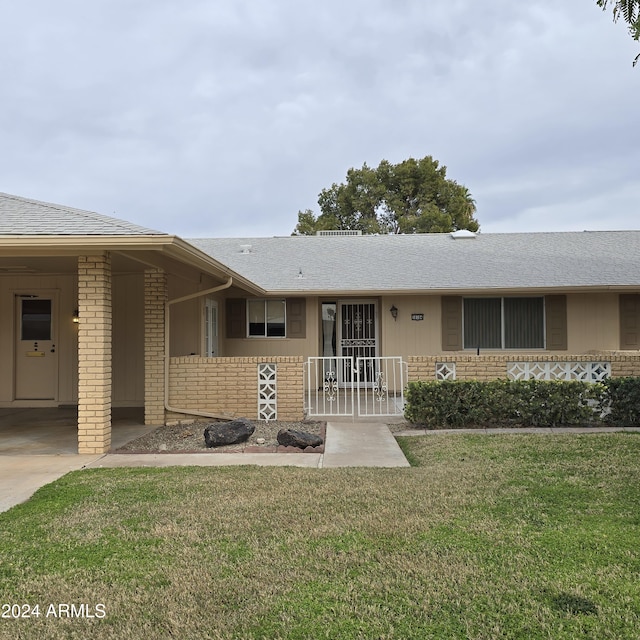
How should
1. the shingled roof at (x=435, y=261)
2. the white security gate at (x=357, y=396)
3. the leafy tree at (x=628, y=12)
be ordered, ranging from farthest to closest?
1. the shingled roof at (x=435, y=261)
2. the white security gate at (x=357, y=396)
3. the leafy tree at (x=628, y=12)

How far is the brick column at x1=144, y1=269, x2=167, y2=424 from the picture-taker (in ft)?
28.0

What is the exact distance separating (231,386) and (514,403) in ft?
14.3

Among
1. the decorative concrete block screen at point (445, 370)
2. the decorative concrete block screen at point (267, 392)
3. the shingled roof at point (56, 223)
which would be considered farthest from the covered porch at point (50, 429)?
the decorative concrete block screen at point (445, 370)

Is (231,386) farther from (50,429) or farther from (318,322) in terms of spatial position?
(318,322)

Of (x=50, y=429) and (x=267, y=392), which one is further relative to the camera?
(x=267, y=392)

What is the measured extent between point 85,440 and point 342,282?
7.31 m

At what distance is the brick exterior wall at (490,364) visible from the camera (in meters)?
8.41

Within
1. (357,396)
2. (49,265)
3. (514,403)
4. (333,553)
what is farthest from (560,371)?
(49,265)

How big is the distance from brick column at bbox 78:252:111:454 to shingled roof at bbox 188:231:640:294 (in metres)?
6.03

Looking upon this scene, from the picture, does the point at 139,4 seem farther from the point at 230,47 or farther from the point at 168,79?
the point at 168,79

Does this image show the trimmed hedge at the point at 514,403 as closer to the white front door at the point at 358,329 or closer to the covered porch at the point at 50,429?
the covered porch at the point at 50,429

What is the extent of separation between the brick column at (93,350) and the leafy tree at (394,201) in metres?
25.6

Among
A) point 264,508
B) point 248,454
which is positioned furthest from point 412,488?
point 248,454

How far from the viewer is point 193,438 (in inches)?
294
